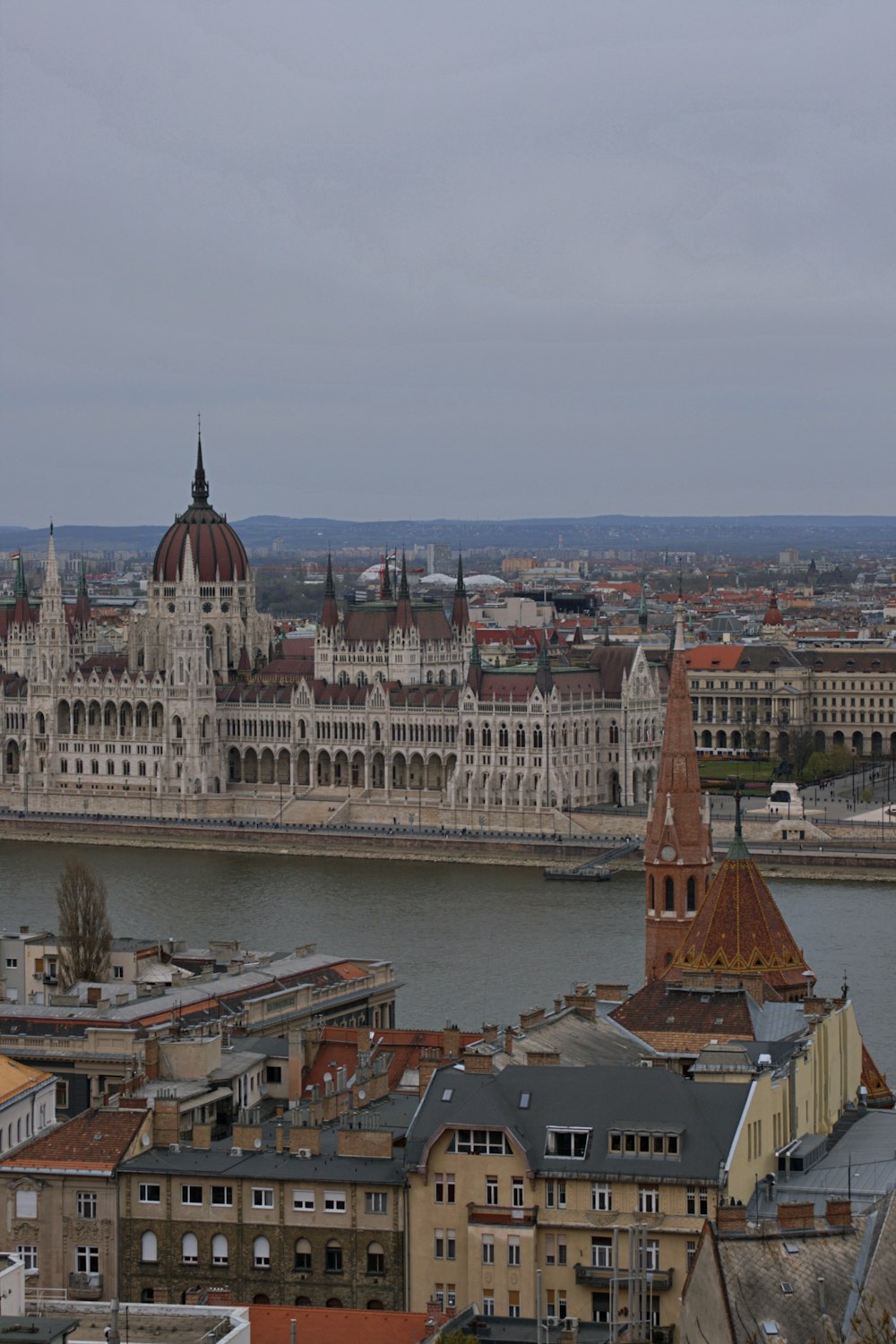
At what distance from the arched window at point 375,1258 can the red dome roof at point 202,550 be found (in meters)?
61.0

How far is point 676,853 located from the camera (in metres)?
32.8

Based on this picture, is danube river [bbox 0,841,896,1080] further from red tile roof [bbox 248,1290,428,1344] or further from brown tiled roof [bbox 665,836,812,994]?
red tile roof [bbox 248,1290,428,1344]

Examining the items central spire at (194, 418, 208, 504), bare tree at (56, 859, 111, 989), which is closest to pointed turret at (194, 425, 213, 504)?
central spire at (194, 418, 208, 504)

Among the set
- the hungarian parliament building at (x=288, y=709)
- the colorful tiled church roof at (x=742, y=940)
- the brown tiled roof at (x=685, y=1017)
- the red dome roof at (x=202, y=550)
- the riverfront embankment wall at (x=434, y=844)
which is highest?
the red dome roof at (x=202, y=550)

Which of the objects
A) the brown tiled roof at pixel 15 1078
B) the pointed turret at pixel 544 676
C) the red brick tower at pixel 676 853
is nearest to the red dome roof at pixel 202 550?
the pointed turret at pixel 544 676

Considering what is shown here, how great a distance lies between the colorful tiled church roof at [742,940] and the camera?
27984mm

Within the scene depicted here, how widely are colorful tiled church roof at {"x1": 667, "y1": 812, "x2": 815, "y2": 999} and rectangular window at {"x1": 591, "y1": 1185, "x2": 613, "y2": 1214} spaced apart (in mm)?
6686

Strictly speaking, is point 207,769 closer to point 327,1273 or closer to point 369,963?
point 369,963

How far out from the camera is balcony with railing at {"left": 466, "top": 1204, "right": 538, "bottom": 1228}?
21.2m

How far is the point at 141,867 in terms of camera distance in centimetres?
6412

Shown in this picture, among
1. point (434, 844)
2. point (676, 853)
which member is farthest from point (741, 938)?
point (434, 844)

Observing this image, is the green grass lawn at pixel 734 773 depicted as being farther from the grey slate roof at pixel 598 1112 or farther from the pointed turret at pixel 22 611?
the grey slate roof at pixel 598 1112

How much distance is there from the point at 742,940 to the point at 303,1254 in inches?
298

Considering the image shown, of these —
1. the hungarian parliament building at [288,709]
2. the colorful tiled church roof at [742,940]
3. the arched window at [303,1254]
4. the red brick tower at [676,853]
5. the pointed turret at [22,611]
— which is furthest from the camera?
the pointed turret at [22,611]
